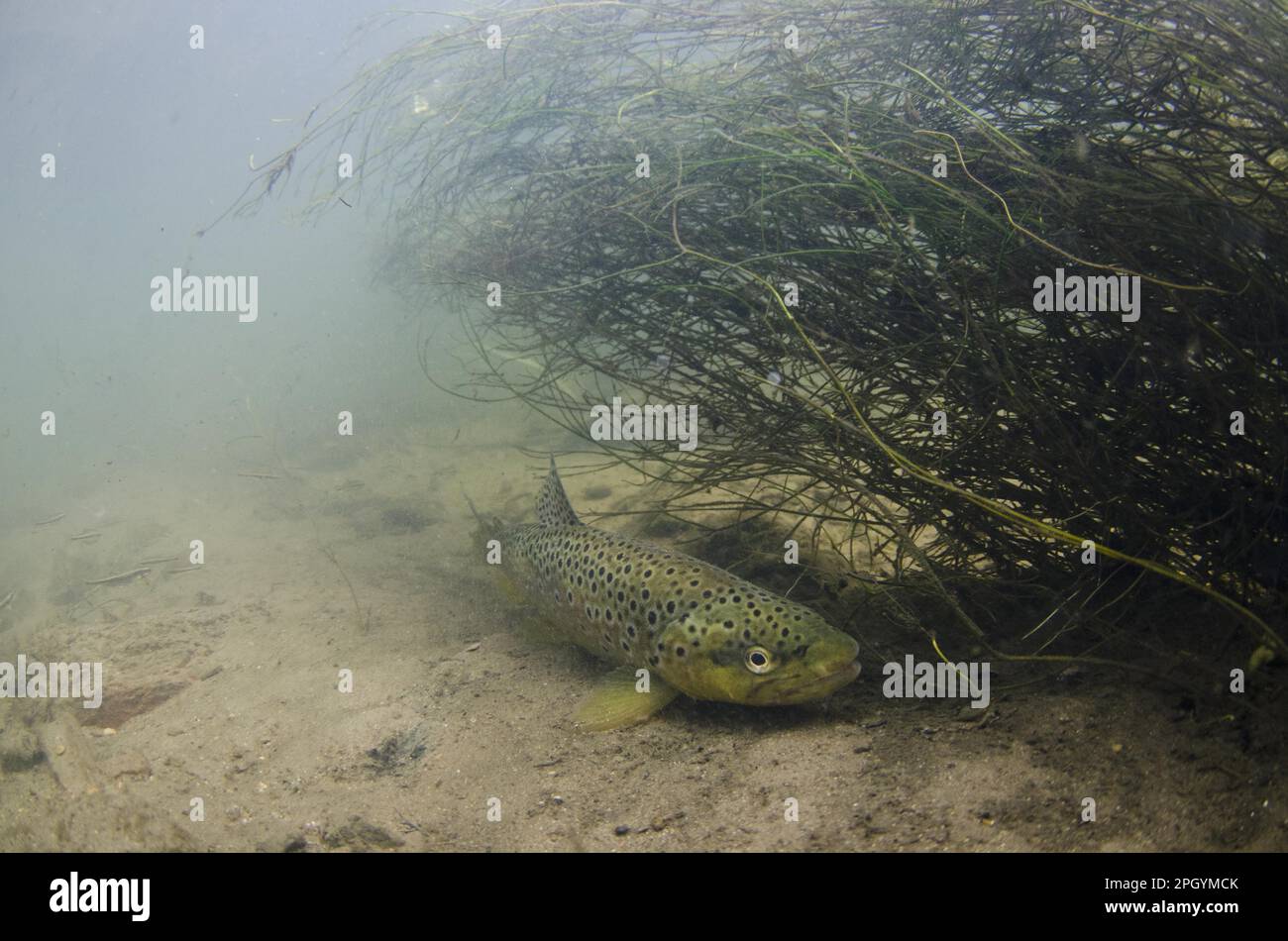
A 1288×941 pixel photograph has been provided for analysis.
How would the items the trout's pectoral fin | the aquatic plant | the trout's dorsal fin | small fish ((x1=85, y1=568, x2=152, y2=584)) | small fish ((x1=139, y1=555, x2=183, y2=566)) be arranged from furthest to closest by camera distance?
small fish ((x1=139, y1=555, x2=183, y2=566)), small fish ((x1=85, y1=568, x2=152, y2=584)), the trout's dorsal fin, the trout's pectoral fin, the aquatic plant

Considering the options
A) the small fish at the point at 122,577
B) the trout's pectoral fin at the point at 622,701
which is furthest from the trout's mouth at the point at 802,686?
the small fish at the point at 122,577

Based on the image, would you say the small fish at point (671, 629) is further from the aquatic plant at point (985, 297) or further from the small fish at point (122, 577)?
the small fish at point (122, 577)

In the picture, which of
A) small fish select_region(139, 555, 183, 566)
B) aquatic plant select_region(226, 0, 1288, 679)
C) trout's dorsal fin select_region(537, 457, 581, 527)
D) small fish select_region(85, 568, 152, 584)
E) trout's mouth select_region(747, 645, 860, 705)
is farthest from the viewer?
small fish select_region(139, 555, 183, 566)

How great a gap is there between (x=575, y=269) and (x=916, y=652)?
4.21 m

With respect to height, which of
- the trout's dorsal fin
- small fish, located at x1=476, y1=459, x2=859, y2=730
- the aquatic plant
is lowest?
small fish, located at x1=476, y1=459, x2=859, y2=730

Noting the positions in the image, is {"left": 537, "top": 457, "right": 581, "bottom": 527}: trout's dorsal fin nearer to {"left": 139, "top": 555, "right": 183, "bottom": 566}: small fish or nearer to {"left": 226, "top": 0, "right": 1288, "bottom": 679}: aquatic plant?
{"left": 226, "top": 0, "right": 1288, "bottom": 679}: aquatic plant

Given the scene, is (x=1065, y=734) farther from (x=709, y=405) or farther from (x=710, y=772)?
(x=709, y=405)

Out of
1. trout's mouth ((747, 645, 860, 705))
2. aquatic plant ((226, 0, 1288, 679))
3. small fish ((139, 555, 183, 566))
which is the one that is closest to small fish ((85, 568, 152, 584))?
small fish ((139, 555, 183, 566))

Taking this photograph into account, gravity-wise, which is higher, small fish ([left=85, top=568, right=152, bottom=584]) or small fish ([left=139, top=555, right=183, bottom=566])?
small fish ([left=139, top=555, right=183, bottom=566])

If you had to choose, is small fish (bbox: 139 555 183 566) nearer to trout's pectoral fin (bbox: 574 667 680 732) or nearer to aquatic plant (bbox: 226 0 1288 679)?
aquatic plant (bbox: 226 0 1288 679)

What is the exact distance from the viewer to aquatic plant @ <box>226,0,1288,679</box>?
9.64 ft

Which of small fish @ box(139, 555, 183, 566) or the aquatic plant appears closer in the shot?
the aquatic plant

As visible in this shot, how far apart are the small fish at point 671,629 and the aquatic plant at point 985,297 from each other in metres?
0.53

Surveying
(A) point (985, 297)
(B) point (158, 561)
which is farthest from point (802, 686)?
(B) point (158, 561)
